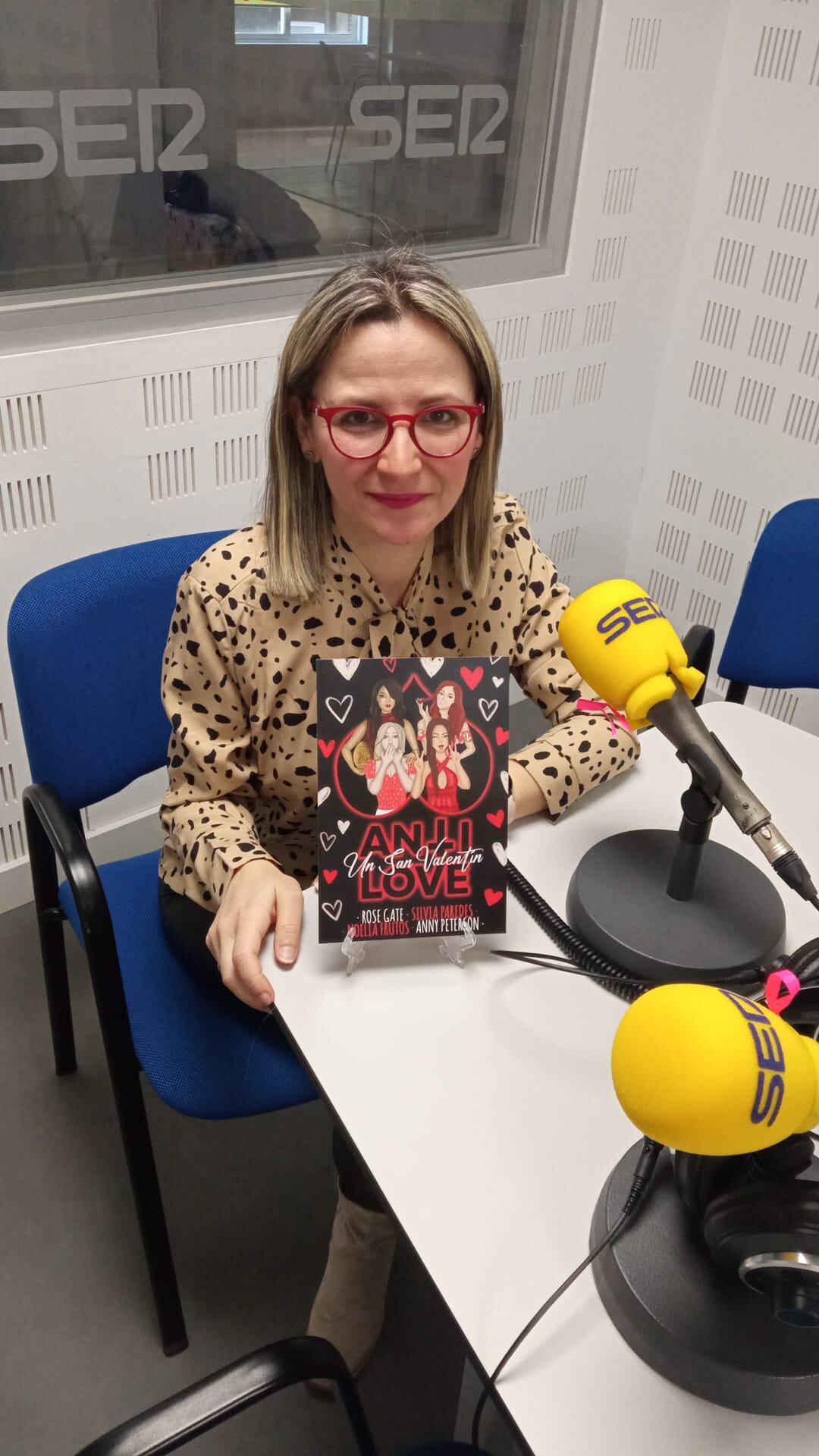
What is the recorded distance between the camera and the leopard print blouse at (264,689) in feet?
4.01

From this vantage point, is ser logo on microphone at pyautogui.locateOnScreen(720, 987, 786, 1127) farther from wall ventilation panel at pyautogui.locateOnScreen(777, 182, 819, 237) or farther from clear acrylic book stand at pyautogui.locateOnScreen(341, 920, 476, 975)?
wall ventilation panel at pyautogui.locateOnScreen(777, 182, 819, 237)

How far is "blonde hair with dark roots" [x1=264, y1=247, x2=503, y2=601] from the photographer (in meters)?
1.13

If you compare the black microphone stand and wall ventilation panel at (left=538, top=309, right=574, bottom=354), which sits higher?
wall ventilation panel at (left=538, top=309, right=574, bottom=354)

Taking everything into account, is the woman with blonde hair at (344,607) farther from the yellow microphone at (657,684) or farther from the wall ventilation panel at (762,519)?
the wall ventilation panel at (762,519)

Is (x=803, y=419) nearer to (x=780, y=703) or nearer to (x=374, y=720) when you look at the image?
(x=780, y=703)

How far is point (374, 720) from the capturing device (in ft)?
3.19

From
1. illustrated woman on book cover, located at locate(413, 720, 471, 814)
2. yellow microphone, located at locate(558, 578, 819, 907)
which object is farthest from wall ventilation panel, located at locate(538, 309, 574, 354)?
illustrated woman on book cover, located at locate(413, 720, 471, 814)

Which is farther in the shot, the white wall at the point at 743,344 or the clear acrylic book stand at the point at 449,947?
the white wall at the point at 743,344

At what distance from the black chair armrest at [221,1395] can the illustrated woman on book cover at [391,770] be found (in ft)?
1.47

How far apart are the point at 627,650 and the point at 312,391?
1.51 ft

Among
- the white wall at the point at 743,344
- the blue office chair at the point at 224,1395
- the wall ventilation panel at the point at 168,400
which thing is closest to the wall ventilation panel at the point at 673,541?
the white wall at the point at 743,344

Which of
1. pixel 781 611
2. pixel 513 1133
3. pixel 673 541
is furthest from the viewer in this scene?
pixel 673 541

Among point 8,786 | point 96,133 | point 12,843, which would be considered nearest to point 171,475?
point 96,133

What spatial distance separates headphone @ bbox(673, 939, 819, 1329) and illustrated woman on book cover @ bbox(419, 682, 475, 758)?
0.41 metres
